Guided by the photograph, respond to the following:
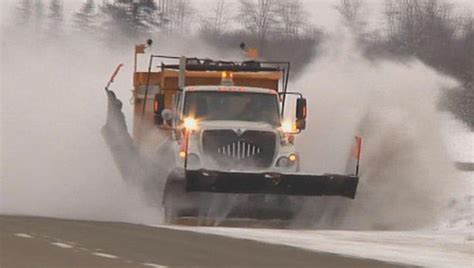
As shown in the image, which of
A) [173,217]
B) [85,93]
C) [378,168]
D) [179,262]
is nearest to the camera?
[179,262]

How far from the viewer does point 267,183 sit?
14.8 meters

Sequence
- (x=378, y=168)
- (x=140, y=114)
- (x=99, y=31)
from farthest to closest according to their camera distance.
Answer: (x=99, y=31) → (x=140, y=114) → (x=378, y=168)

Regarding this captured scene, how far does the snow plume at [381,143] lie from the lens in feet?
52.9

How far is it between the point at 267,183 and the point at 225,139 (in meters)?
1.29

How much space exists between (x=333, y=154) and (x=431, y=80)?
3146 millimetres

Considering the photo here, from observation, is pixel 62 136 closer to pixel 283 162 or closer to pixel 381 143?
pixel 283 162

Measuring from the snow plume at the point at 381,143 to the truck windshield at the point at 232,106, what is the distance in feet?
4.31

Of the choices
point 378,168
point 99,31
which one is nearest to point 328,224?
point 378,168

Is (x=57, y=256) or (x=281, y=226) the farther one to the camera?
(x=281, y=226)

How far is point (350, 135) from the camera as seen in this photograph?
1808cm

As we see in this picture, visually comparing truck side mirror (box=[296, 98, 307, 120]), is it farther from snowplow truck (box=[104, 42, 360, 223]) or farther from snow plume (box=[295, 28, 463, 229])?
snow plume (box=[295, 28, 463, 229])

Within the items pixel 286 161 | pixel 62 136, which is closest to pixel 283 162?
pixel 286 161

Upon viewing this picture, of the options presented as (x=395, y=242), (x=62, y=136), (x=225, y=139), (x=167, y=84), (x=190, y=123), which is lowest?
(x=62, y=136)

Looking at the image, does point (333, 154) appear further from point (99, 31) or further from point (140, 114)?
point (99, 31)
